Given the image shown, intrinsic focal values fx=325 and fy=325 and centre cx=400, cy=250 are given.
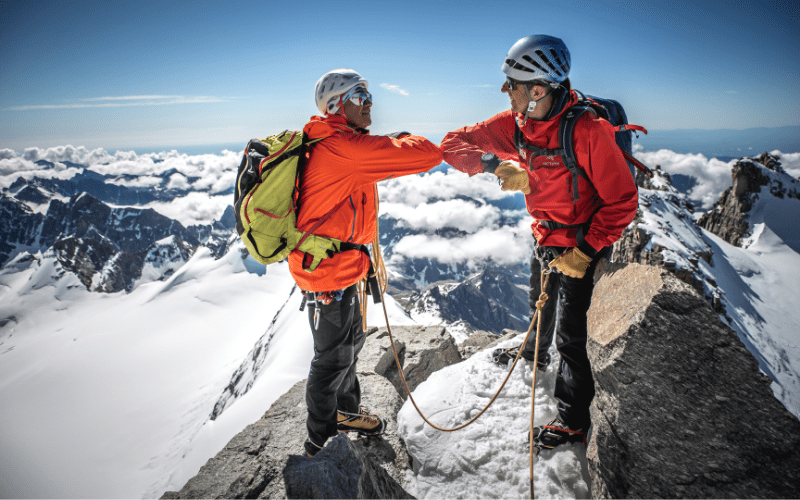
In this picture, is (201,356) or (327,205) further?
(201,356)

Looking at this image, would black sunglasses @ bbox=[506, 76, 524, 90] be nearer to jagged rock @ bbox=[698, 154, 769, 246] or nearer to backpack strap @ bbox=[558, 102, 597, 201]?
backpack strap @ bbox=[558, 102, 597, 201]

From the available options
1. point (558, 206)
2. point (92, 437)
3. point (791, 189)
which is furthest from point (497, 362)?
point (791, 189)

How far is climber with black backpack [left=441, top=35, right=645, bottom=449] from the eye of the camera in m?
3.16

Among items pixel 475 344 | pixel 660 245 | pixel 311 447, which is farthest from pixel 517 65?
pixel 660 245

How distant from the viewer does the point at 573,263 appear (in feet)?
11.6

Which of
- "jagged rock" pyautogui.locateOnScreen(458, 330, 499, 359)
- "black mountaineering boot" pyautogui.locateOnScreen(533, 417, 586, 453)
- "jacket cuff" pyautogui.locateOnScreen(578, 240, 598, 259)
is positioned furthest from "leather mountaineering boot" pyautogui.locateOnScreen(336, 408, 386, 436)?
"jagged rock" pyautogui.locateOnScreen(458, 330, 499, 359)

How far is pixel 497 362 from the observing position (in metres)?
5.43

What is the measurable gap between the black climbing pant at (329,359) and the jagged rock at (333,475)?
2.40 ft

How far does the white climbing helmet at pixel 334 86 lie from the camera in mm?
3535

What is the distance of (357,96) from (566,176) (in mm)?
2416

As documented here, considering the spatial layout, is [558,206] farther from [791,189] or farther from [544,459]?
[791,189]

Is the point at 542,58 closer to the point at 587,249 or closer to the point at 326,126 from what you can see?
the point at 587,249

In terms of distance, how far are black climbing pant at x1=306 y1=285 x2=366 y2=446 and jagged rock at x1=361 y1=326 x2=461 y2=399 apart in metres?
3.09

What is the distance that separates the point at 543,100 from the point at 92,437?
5137 centimetres
